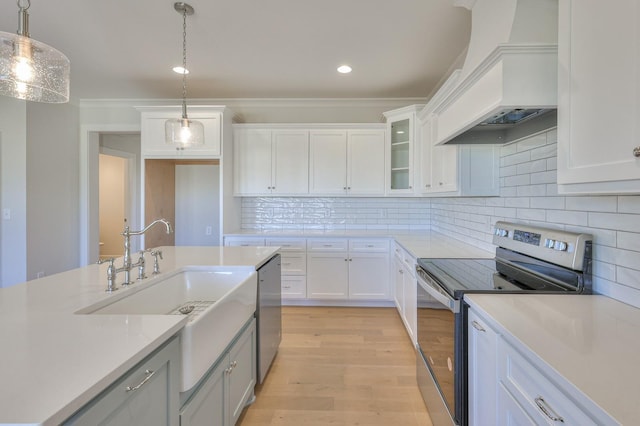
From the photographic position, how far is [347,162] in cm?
384

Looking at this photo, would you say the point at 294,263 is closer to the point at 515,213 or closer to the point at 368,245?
the point at 368,245

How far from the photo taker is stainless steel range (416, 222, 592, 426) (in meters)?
1.36

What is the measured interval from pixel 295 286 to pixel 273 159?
5.16 feet

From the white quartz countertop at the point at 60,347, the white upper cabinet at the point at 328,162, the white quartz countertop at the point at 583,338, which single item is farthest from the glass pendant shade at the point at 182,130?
the white quartz countertop at the point at 583,338

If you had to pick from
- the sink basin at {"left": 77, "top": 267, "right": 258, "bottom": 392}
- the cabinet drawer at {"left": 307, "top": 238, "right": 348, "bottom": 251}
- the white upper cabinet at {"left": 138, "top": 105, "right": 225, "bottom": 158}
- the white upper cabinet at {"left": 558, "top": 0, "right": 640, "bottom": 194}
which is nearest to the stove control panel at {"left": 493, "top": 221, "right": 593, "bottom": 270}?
the white upper cabinet at {"left": 558, "top": 0, "right": 640, "bottom": 194}

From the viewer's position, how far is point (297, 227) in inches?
164

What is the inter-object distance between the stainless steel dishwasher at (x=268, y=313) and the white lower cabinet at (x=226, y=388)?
0.30 ft

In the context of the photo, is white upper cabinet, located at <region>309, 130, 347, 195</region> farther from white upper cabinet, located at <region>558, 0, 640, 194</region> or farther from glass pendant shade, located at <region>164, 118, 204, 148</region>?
white upper cabinet, located at <region>558, 0, 640, 194</region>

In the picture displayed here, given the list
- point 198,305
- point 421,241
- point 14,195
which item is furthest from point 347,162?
point 14,195

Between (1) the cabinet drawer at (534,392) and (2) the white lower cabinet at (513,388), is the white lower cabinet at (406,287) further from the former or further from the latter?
(1) the cabinet drawer at (534,392)

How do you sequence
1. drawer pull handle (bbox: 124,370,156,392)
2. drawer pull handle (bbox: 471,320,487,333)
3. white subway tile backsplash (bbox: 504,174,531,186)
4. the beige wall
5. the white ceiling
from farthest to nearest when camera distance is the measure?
the beige wall
the white ceiling
white subway tile backsplash (bbox: 504,174,531,186)
drawer pull handle (bbox: 471,320,487,333)
drawer pull handle (bbox: 124,370,156,392)

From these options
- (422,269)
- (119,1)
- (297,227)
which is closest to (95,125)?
(119,1)

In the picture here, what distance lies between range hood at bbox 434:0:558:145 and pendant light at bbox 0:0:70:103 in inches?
75.4

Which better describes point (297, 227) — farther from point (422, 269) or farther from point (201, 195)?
point (422, 269)
